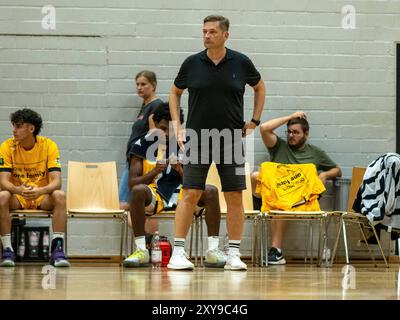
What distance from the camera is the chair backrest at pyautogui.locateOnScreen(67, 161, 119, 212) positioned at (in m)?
7.55

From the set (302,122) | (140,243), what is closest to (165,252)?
(140,243)

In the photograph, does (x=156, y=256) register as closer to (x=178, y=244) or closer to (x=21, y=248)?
(x=178, y=244)

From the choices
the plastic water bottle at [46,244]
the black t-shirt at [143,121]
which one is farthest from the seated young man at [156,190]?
the plastic water bottle at [46,244]

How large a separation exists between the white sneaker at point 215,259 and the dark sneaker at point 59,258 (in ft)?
3.69

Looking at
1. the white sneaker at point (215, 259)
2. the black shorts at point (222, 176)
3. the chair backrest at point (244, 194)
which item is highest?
the black shorts at point (222, 176)

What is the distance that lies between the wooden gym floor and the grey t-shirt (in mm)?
1337

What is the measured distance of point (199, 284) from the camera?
4965 mm

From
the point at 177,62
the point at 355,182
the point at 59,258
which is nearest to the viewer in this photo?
the point at 59,258

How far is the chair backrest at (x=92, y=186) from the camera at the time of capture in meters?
7.55

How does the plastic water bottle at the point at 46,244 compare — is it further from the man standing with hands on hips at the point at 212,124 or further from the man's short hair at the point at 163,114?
the man standing with hands on hips at the point at 212,124

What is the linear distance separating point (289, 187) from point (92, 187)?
1736mm

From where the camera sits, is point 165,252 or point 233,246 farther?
point 165,252

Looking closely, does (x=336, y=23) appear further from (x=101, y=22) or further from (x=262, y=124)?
(x=101, y=22)

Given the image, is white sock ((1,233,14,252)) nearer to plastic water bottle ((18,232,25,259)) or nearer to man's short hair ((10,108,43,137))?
plastic water bottle ((18,232,25,259))
